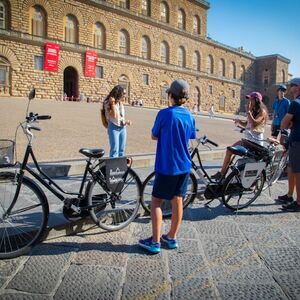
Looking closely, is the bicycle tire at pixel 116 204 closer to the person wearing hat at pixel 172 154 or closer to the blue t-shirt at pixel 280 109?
the person wearing hat at pixel 172 154

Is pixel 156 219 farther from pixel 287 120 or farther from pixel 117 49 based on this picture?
pixel 117 49

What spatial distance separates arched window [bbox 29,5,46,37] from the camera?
2811cm

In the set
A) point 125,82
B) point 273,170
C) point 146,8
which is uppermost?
point 146,8

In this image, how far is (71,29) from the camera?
30.5 metres

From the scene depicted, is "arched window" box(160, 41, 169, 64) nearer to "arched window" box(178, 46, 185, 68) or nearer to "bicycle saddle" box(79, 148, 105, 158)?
"arched window" box(178, 46, 185, 68)

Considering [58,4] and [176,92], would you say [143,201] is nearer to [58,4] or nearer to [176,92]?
[176,92]

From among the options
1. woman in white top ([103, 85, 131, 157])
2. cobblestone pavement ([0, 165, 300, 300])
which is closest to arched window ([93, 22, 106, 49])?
woman in white top ([103, 85, 131, 157])

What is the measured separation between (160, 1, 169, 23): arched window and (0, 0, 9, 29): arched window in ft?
59.5

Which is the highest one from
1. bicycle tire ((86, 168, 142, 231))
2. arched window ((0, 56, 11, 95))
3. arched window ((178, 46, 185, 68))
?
arched window ((178, 46, 185, 68))

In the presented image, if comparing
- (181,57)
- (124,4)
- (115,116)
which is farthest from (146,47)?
(115,116)

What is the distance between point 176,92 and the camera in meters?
2.95

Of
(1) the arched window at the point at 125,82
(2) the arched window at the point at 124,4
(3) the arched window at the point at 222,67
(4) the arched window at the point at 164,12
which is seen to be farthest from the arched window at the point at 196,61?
(1) the arched window at the point at 125,82

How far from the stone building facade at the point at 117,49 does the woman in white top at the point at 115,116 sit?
79.2ft

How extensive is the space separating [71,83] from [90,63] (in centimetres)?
265
